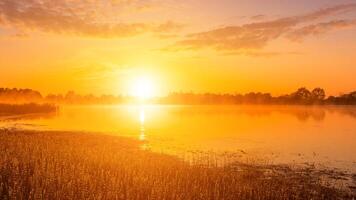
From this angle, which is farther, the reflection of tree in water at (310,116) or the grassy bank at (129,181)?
the reflection of tree in water at (310,116)

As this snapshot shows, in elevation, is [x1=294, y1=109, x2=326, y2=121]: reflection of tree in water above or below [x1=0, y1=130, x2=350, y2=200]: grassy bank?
below

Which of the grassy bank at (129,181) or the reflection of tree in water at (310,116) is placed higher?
the grassy bank at (129,181)

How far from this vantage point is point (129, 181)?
615 inches

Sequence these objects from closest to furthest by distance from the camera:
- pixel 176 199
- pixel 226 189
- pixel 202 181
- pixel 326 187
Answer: pixel 176 199 → pixel 226 189 → pixel 202 181 → pixel 326 187

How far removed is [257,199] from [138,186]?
4912mm

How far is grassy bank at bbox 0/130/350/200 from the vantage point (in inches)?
516

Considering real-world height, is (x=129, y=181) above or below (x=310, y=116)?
above

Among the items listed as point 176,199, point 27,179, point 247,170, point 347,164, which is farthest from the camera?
point 347,164

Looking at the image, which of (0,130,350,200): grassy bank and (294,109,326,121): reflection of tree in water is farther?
(294,109,326,121): reflection of tree in water

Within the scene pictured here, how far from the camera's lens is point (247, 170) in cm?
2380

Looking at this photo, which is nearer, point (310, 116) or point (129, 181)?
point (129, 181)

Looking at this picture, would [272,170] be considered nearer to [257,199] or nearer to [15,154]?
[257,199]

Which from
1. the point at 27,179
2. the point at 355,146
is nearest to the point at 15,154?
the point at 27,179

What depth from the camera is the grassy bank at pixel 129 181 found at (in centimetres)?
1310
